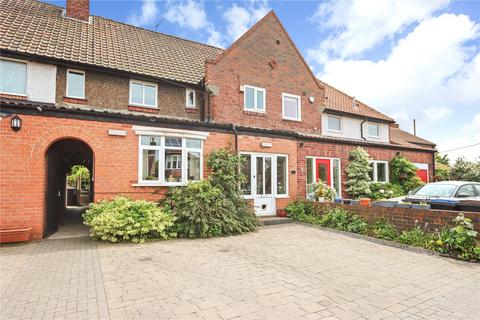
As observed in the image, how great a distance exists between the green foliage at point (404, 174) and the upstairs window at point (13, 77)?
1968cm

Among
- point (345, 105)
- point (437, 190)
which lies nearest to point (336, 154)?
point (437, 190)

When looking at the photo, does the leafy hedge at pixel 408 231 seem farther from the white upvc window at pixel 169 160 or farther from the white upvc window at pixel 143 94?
the white upvc window at pixel 143 94

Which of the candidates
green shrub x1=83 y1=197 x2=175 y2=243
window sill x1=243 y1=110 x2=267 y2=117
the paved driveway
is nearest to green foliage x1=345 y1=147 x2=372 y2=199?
window sill x1=243 y1=110 x2=267 y2=117

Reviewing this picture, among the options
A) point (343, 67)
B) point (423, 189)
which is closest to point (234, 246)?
point (423, 189)

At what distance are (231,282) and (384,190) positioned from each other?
549 inches

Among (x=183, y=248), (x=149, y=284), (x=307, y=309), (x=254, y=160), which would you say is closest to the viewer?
(x=307, y=309)

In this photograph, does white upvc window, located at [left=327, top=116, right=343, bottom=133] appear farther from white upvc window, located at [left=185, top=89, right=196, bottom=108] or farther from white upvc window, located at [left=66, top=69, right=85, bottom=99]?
white upvc window, located at [left=66, top=69, right=85, bottom=99]

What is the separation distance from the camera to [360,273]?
554cm

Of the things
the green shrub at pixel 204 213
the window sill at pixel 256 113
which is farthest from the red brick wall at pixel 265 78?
the green shrub at pixel 204 213

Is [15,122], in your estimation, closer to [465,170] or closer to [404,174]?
[404,174]

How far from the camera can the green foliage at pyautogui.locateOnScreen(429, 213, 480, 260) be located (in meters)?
6.48

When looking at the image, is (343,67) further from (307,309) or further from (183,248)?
(307,309)

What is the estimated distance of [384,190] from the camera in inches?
625

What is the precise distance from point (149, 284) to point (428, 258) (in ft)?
21.2
